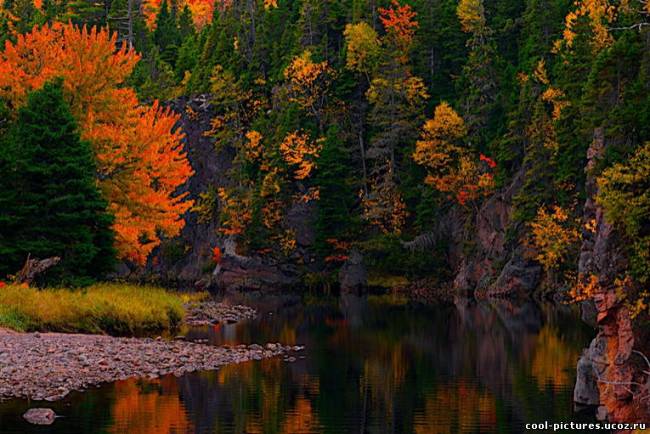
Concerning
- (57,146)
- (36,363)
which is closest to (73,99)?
(57,146)

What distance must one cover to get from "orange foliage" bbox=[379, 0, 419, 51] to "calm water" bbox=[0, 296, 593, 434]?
52049 millimetres

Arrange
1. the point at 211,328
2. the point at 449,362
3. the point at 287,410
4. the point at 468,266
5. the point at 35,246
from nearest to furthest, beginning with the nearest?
1. the point at 287,410
2. the point at 449,362
3. the point at 35,246
4. the point at 211,328
5. the point at 468,266

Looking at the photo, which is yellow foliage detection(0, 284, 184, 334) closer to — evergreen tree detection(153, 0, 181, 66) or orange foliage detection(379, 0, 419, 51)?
orange foliage detection(379, 0, 419, 51)

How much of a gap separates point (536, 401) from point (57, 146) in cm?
2484

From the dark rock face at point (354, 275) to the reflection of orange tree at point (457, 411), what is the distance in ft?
185

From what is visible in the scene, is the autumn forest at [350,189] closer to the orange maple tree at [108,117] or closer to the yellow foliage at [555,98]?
the orange maple tree at [108,117]

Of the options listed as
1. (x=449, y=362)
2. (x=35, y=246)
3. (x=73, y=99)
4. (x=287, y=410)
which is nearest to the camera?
(x=287, y=410)

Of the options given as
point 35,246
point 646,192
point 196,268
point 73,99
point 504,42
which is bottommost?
point 196,268

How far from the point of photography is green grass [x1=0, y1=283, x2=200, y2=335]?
36.9 meters

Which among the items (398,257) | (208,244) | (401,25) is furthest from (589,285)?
(208,244)

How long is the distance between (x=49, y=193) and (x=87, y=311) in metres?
6.74

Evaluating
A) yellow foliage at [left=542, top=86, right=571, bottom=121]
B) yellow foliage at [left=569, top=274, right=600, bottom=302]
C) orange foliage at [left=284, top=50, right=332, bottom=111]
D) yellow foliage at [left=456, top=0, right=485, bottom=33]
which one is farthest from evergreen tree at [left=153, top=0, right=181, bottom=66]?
yellow foliage at [left=569, top=274, right=600, bottom=302]

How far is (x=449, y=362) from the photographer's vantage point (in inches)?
1433

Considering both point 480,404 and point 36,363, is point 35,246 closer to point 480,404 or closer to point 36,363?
point 36,363
